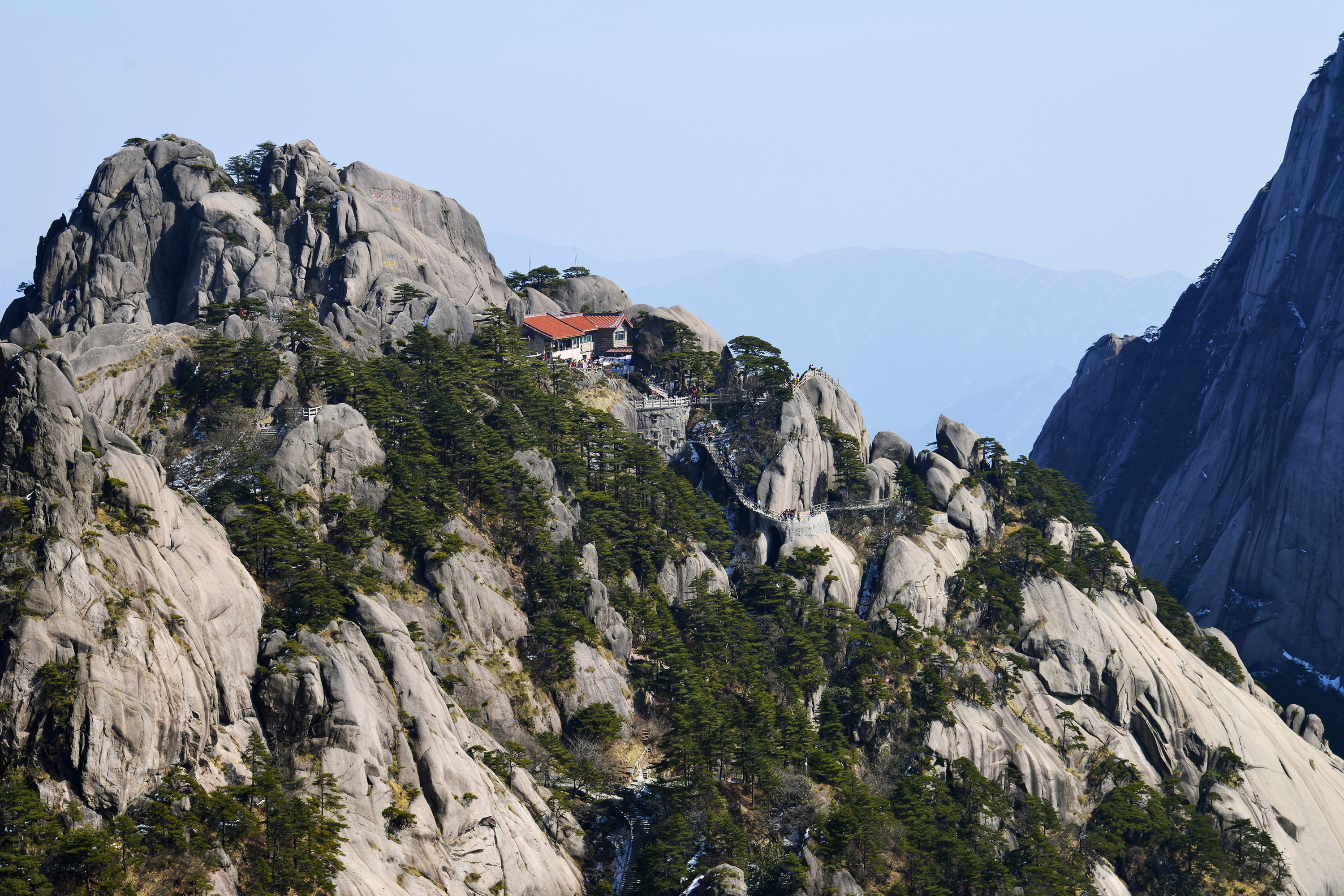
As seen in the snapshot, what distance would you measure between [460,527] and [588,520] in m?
12.3

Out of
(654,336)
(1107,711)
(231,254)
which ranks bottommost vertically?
(1107,711)

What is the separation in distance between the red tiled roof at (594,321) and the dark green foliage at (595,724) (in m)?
45.5

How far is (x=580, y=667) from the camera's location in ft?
236

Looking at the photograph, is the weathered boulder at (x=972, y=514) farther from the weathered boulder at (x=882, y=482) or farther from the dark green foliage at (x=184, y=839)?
the dark green foliage at (x=184, y=839)

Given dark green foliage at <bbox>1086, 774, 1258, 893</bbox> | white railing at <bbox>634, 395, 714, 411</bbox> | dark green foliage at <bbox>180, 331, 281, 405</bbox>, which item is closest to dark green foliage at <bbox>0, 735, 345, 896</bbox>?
dark green foliage at <bbox>180, 331, 281, 405</bbox>

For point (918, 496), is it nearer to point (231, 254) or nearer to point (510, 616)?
point (510, 616)

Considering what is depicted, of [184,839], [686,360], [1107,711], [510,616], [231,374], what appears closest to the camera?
[184,839]

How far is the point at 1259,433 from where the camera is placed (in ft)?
525

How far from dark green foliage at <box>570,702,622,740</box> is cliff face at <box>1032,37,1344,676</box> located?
109 meters

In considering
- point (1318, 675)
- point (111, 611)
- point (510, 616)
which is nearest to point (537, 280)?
point (510, 616)

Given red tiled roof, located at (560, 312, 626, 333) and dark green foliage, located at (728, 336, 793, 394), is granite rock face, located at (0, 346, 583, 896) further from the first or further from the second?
red tiled roof, located at (560, 312, 626, 333)

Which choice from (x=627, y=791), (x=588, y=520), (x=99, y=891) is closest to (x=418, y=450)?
(x=588, y=520)

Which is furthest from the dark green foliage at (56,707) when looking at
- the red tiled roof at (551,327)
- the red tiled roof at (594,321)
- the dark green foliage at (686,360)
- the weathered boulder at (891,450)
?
the weathered boulder at (891,450)

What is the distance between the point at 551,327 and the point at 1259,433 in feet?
349
